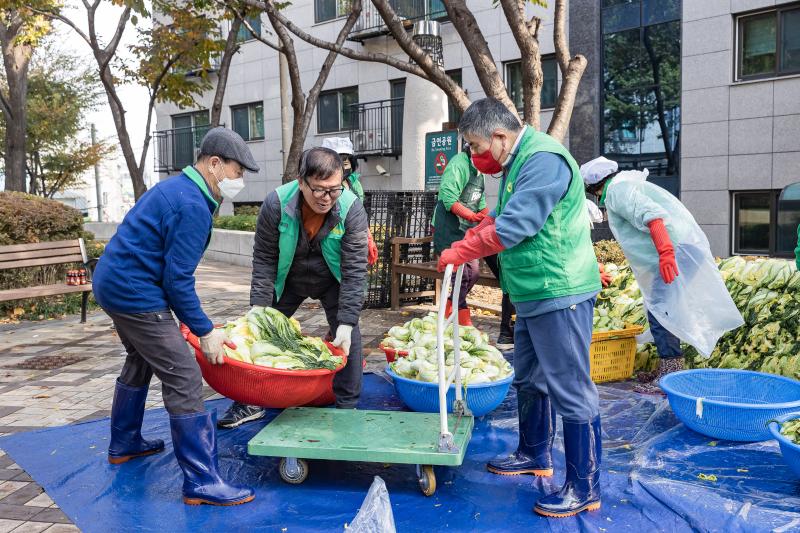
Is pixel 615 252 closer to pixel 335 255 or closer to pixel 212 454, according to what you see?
pixel 335 255

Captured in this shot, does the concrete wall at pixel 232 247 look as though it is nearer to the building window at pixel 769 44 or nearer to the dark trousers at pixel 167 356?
the building window at pixel 769 44

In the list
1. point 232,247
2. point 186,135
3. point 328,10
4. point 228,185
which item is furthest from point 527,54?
point 186,135

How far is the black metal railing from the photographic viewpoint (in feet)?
29.6

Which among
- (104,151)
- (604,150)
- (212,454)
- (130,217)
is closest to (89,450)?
(212,454)

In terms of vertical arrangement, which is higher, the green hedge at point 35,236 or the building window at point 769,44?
the building window at point 769,44

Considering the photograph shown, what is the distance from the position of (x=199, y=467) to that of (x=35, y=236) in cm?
750

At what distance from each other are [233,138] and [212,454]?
62.8 inches

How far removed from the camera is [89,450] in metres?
4.16

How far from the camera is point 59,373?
6156mm

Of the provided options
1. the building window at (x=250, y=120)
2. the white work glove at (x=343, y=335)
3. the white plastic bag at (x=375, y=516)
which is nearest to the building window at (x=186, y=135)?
the building window at (x=250, y=120)

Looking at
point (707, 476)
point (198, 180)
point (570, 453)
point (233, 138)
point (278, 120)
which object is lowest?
point (707, 476)

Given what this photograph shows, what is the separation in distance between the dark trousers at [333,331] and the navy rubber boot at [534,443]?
1195 mm

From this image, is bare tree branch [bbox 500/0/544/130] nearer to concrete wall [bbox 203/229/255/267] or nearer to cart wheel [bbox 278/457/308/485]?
cart wheel [bbox 278/457/308/485]

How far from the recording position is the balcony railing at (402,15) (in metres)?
17.0
